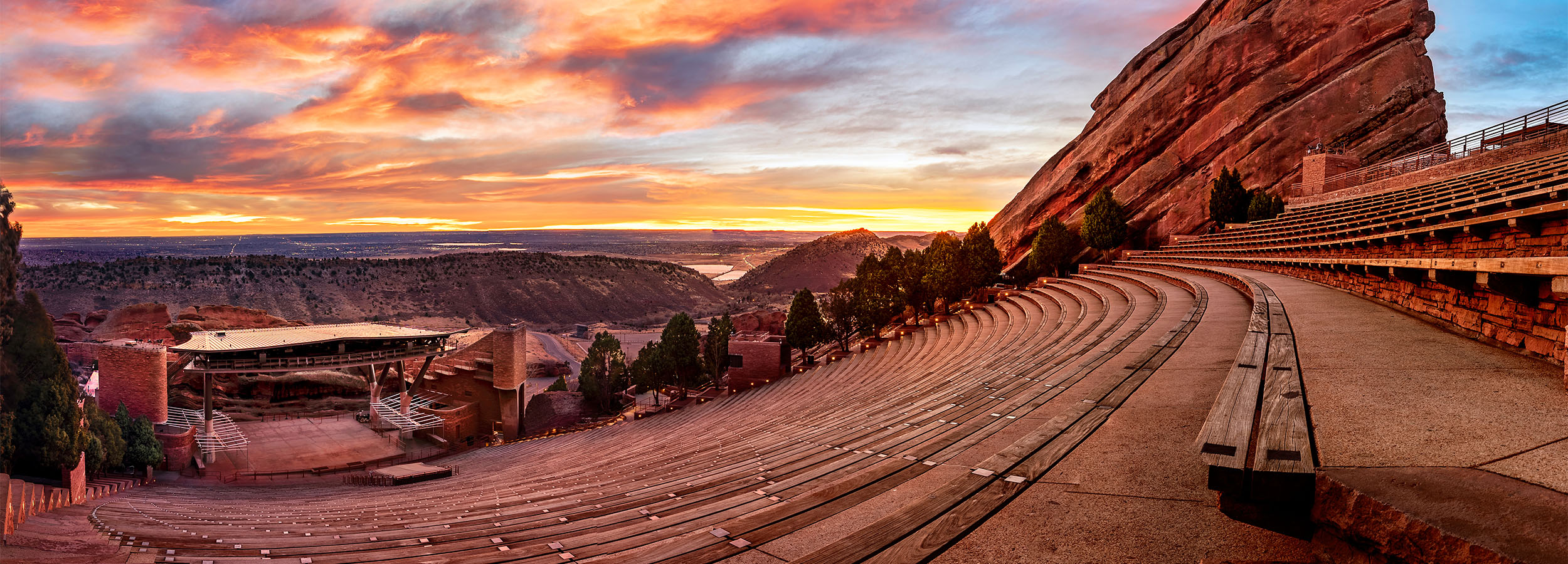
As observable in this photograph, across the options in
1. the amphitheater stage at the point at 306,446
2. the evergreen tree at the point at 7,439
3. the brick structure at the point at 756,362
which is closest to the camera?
the evergreen tree at the point at 7,439

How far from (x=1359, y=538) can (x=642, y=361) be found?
39.1 m

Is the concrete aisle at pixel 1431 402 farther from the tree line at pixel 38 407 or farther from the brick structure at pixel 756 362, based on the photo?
the brick structure at pixel 756 362

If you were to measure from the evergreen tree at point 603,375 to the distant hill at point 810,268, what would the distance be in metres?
73.7

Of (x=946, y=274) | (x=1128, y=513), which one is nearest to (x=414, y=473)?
(x=1128, y=513)

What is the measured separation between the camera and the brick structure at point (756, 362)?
3453 cm

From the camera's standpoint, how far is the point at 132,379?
25.1 metres

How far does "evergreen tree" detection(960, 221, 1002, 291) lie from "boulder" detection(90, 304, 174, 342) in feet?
166

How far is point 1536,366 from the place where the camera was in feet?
19.3

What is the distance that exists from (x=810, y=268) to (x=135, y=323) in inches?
4100

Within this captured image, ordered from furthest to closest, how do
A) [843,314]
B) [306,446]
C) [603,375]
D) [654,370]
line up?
[603,375] → [843,314] → [654,370] → [306,446]

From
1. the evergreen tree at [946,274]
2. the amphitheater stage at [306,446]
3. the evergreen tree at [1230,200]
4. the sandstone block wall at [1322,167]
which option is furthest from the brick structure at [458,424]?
→ the sandstone block wall at [1322,167]

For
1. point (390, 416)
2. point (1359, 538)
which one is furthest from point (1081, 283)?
point (390, 416)

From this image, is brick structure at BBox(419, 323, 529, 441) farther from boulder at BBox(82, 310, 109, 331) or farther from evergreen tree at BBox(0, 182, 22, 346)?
boulder at BBox(82, 310, 109, 331)

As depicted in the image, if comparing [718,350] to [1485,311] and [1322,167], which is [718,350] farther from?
[1485,311]
